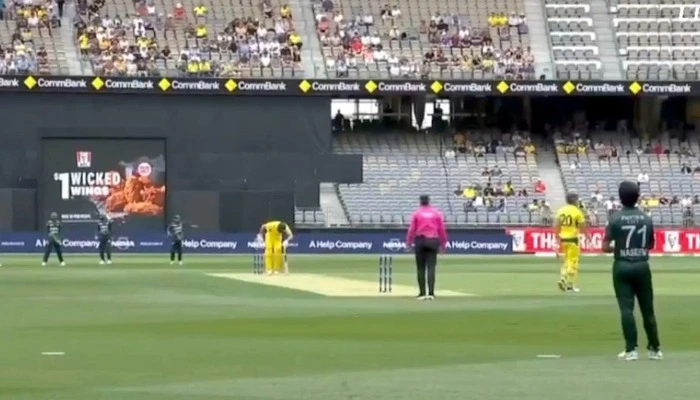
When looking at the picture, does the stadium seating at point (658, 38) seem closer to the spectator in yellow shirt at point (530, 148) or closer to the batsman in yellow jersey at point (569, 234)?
the spectator in yellow shirt at point (530, 148)

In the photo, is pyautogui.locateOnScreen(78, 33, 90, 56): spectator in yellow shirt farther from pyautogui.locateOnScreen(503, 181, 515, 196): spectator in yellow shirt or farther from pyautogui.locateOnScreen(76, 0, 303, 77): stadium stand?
pyautogui.locateOnScreen(503, 181, 515, 196): spectator in yellow shirt

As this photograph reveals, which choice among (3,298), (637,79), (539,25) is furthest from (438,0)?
(3,298)

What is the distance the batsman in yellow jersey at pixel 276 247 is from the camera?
143 ft

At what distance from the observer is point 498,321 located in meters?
25.2

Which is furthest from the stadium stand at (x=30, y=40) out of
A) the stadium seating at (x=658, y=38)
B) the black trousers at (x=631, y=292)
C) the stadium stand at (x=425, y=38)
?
the black trousers at (x=631, y=292)

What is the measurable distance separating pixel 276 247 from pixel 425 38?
27.9 metres

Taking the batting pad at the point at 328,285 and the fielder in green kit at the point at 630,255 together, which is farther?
the batting pad at the point at 328,285

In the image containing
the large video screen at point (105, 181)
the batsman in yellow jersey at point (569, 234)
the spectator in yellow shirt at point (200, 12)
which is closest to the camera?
the batsman in yellow jersey at point (569, 234)

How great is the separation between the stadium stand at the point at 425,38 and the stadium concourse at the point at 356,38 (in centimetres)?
4

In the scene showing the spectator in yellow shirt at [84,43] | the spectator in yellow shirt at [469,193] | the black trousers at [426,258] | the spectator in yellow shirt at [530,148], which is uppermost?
the spectator in yellow shirt at [84,43]

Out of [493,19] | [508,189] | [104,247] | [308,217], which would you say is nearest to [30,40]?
[308,217]

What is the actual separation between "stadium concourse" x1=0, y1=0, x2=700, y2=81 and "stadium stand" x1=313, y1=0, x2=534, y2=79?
39 mm

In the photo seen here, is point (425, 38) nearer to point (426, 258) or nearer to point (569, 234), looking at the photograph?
point (569, 234)

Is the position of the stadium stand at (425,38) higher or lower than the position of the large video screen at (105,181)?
higher
